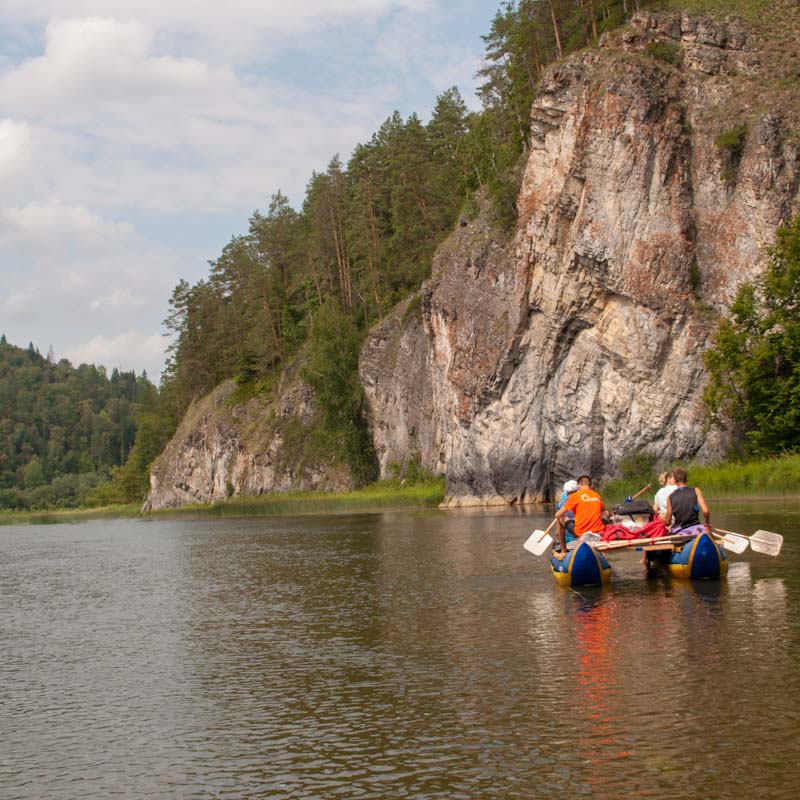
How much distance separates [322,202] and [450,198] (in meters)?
16.1

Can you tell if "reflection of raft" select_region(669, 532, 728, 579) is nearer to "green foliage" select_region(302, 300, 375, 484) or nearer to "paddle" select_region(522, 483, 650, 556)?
"paddle" select_region(522, 483, 650, 556)

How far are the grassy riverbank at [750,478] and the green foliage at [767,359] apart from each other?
1.45 metres

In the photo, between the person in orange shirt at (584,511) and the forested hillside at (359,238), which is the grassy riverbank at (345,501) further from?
the person in orange shirt at (584,511)

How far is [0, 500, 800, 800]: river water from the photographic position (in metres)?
7.85

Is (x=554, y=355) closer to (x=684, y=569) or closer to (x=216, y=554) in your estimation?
(x=216, y=554)

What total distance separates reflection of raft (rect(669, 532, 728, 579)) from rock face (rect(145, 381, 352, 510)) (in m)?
58.7

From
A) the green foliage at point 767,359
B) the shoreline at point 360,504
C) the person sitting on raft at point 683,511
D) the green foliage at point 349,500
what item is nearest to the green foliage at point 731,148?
the green foliage at point 767,359

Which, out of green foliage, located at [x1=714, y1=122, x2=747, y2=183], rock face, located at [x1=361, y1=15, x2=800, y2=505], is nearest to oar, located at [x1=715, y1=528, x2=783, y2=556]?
rock face, located at [x1=361, y1=15, x2=800, y2=505]

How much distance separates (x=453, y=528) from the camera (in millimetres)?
36125

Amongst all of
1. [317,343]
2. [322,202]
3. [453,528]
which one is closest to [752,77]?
[453,528]

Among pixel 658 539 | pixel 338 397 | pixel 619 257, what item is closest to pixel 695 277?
pixel 619 257

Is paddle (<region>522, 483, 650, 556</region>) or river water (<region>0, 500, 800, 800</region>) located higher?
paddle (<region>522, 483, 650, 556</region>)

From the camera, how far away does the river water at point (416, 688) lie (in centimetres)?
785

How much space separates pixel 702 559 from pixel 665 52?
121ft
